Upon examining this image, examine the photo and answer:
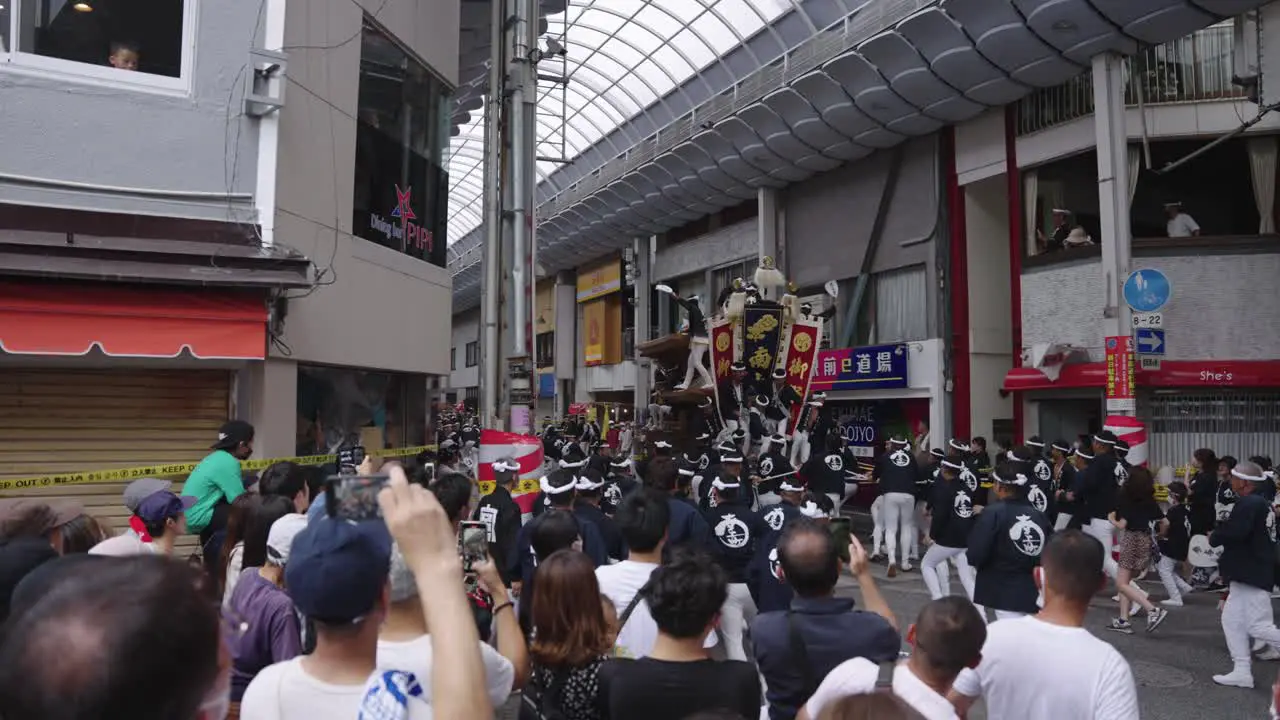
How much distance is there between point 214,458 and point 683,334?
13647mm

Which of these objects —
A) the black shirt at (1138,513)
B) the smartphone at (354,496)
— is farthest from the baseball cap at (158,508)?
the black shirt at (1138,513)

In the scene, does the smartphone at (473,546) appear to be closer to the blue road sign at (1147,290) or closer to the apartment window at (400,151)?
the apartment window at (400,151)

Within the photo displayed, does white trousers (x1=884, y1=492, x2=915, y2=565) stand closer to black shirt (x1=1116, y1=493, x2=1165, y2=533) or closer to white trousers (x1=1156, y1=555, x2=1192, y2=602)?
white trousers (x1=1156, y1=555, x2=1192, y2=602)

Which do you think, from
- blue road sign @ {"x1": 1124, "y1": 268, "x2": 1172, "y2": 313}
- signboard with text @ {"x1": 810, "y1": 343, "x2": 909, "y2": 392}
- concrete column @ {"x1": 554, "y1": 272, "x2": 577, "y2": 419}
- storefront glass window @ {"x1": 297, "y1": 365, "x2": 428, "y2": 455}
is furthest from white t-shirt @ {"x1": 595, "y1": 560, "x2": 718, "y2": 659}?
concrete column @ {"x1": 554, "y1": 272, "x2": 577, "y2": 419}

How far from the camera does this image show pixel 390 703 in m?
1.99

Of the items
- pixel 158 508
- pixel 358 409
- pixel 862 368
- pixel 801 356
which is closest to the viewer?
pixel 158 508

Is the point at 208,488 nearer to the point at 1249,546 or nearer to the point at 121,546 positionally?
the point at 121,546

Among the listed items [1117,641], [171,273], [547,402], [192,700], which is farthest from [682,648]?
[547,402]

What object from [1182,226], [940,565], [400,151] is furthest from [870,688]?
[1182,226]

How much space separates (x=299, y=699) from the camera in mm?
2260

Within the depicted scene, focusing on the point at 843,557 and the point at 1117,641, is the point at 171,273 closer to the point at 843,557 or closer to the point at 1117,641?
the point at 843,557

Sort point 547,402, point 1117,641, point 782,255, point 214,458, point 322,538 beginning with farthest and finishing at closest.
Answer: point 547,402, point 782,255, point 1117,641, point 214,458, point 322,538

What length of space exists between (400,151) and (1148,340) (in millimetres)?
11756

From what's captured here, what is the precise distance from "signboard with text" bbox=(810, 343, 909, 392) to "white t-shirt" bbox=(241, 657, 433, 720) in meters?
17.9
